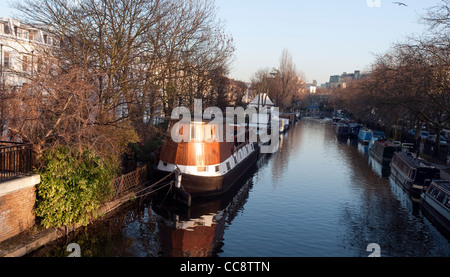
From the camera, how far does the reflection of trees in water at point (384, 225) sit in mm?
15914

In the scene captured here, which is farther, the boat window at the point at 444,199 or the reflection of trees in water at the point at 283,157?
the reflection of trees in water at the point at 283,157

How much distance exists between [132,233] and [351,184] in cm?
1779

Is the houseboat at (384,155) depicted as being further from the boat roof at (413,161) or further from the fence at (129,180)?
the fence at (129,180)

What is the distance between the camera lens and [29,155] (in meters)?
13.4

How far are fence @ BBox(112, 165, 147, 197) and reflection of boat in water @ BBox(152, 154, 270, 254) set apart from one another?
1667 mm

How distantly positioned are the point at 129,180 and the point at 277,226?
8225 millimetres

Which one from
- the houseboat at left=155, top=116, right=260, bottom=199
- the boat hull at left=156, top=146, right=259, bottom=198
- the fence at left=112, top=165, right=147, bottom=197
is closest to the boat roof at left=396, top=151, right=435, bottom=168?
the boat hull at left=156, top=146, right=259, bottom=198

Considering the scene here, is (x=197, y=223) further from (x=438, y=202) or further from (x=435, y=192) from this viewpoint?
(x=435, y=192)

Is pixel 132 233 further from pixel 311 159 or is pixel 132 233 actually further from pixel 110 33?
pixel 311 159

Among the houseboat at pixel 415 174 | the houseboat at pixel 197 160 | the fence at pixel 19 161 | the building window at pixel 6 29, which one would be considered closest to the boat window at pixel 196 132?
the houseboat at pixel 197 160

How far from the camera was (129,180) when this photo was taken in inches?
810

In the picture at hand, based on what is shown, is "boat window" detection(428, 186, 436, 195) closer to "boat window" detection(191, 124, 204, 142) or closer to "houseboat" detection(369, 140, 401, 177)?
"houseboat" detection(369, 140, 401, 177)

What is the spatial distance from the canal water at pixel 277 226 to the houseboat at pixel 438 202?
0.52 meters
